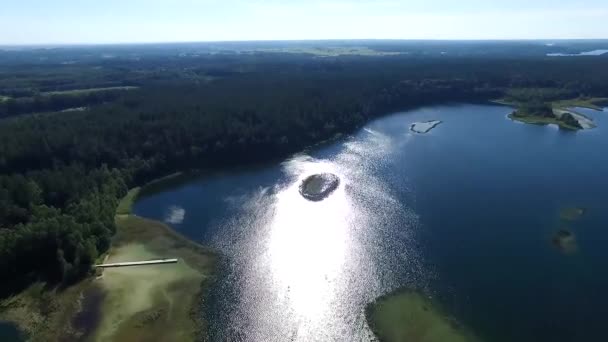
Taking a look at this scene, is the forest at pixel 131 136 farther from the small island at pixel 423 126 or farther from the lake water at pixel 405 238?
the small island at pixel 423 126

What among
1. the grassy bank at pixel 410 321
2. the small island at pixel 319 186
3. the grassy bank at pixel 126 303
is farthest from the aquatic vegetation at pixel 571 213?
the grassy bank at pixel 126 303

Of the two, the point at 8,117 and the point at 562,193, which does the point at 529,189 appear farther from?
the point at 8,117

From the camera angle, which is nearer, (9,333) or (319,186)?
(9,333)

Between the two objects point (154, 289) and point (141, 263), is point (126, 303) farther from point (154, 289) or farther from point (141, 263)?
point (141, 263)

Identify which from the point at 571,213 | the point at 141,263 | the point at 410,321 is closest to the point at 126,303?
the point at 141,263

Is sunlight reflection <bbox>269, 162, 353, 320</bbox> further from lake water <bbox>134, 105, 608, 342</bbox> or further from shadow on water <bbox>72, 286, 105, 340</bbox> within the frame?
shadow on water <bbox>72, 286, 105, 340</bbox>

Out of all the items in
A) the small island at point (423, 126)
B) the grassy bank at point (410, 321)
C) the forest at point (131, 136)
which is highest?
the grassy bank at point (410, 321)
